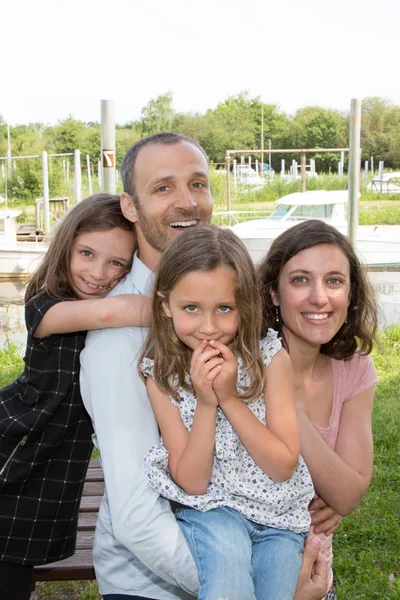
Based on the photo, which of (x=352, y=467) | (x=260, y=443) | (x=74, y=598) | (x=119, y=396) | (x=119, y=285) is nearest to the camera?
(x=260, y=443)

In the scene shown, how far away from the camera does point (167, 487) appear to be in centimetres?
190

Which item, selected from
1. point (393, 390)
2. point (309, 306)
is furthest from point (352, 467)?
point (393, 390)

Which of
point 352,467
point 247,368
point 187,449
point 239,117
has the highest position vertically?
point 239,117

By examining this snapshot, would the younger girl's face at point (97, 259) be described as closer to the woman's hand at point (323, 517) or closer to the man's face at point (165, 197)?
the man's face at point (165, 197)

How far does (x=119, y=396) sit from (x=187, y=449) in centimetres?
24

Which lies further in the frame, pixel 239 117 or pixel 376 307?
pixel 239 117

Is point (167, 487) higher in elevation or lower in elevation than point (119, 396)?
lower

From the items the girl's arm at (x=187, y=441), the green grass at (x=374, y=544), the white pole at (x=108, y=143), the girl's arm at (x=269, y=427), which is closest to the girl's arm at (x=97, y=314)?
the girl's arm at (x=187, y=441)

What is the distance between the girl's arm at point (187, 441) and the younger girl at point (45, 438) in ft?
0.94

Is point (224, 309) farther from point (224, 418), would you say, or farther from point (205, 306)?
point (224, 418)

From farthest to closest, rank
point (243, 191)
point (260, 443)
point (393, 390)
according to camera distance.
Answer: point (243, 191), point (393, 390), point (260, 443)

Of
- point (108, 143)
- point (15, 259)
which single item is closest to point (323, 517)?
point (108, 143)

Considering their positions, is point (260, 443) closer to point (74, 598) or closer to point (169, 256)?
point (169, 256)

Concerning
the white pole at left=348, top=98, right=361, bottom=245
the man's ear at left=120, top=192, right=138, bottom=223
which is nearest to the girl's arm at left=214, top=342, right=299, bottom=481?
the man's ear at left=120, top=192, right=138, bottom=223
